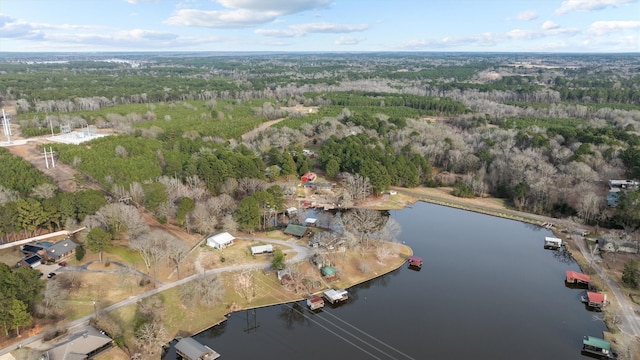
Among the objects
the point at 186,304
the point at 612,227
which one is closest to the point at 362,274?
the point at 186,304

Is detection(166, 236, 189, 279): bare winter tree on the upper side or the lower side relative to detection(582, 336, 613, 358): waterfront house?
upper

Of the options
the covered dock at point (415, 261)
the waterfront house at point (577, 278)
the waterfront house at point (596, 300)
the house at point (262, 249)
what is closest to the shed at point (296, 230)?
the house at point (262, 249)

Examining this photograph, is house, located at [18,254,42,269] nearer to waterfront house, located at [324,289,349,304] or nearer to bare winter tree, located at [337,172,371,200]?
waterfront house, located at [324,289,349,304]

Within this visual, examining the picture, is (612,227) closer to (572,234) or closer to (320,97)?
(572,234)

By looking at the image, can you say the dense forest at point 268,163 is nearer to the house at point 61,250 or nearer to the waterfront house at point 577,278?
the house at point 61,250

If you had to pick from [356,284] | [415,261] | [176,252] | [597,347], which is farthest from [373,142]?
[597,347]

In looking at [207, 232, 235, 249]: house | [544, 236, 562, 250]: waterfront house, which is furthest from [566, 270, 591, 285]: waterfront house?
[207, 232, 235, 249]: house
